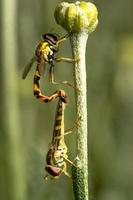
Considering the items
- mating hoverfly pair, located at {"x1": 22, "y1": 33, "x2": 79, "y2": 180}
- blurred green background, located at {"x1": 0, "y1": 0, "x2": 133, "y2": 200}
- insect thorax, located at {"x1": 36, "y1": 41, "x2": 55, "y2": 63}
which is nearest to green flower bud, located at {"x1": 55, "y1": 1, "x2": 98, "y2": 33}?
mating hoverfly pair, located at {"x1": 22, "y1": 33, "x2": 79, "y2": 180}

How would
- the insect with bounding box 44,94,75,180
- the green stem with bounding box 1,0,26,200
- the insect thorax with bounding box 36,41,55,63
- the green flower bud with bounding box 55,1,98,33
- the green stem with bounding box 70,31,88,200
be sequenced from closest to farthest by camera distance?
the green stem with bounding box 70,31,88,200, the green flower bud with bounding box 55,1,98,33, the insect with bounding box 44,94,75,180, the insect thorax with bounding box 36,41,55,63, the green stem with bounding box 1,0,26,200

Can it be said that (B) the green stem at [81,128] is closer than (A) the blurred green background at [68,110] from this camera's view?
Yes

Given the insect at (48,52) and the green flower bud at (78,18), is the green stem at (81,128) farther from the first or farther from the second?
the insect at (48,52)

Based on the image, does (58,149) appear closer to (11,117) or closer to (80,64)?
(80,64)

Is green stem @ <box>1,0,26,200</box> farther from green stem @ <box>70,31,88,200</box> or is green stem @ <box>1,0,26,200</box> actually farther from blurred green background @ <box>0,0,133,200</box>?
green stem @ <box>70,31,88,200</box>

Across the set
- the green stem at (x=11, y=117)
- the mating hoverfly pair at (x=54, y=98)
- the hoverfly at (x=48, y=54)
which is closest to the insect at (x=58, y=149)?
the mating hoverfly pair at (x=54, y=98)

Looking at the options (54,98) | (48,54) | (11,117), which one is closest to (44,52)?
(48,54)

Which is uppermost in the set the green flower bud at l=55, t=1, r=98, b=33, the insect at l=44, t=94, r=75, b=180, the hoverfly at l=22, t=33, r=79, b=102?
the green flower bud at l=55, t=1, r=98, b=33

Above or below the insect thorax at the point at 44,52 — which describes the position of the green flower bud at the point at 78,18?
above
